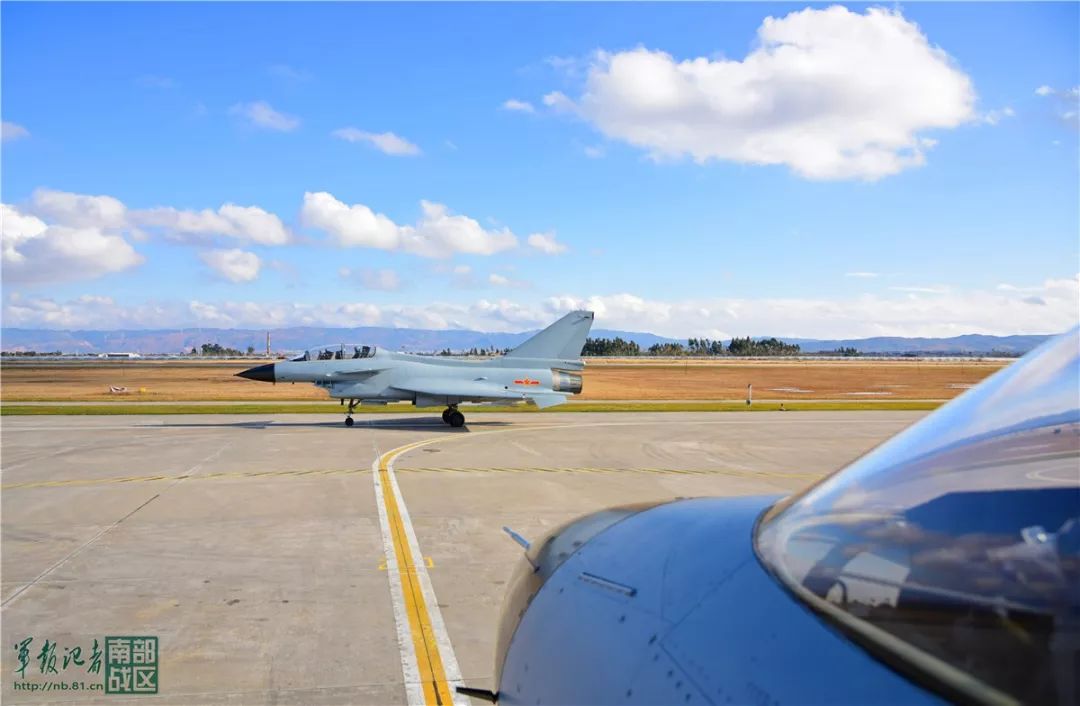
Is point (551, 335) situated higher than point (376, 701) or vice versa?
point (551, 335)

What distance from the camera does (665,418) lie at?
87.9ft

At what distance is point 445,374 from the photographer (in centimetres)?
2353

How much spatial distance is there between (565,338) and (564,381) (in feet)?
4.79

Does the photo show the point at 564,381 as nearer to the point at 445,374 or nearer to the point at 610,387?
the point at 445,374

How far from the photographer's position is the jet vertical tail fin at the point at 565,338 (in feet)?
79.9

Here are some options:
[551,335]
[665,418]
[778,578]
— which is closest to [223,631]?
[778,578]

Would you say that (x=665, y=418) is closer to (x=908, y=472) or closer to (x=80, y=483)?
(x=80, y=483)

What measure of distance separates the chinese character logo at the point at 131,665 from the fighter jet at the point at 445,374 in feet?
55.2

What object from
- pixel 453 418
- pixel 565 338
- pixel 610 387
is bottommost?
pixel 610 387

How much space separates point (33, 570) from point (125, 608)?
2.05 metres

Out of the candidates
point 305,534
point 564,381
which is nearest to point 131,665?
point 305,534

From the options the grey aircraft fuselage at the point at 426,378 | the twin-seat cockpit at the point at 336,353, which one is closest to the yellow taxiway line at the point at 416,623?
the grey aircraft fuselage at the point at 426,378

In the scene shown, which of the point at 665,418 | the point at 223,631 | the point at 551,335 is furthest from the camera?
the point at 665,418

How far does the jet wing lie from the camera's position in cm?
2288
